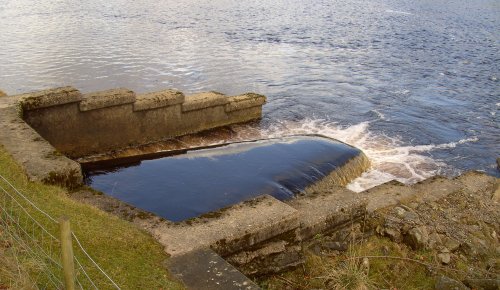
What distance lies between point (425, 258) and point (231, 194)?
4.11m

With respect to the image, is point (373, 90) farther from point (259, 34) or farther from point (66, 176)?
point (66, 176)

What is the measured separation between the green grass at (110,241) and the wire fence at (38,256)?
8 cm

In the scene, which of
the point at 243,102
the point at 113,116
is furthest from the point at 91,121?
the point at 243,102

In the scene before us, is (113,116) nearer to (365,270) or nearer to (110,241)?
(110,241)

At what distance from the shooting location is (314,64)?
2866cm

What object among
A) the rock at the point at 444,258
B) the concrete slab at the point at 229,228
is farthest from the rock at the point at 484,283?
the concrete slab at the point at 229,228

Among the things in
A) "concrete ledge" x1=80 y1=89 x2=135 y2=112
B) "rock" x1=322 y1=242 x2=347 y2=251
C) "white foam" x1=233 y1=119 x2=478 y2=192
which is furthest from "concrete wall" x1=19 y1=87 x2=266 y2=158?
"rock" x1=322 y1=242 x2=347 y2=251

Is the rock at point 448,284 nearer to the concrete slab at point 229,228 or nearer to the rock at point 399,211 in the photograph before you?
the rock at point 399,211

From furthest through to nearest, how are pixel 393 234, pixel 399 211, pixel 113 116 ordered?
1. pixel 113 116
2. pixel 399 211
3. pixel 393 234

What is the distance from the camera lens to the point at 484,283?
734cm

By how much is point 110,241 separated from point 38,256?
1.12 m

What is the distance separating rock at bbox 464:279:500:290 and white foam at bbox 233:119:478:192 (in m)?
5.31

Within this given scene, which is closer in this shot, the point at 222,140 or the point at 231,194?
the point at 231,194

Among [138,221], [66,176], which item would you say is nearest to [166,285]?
[138,221]
